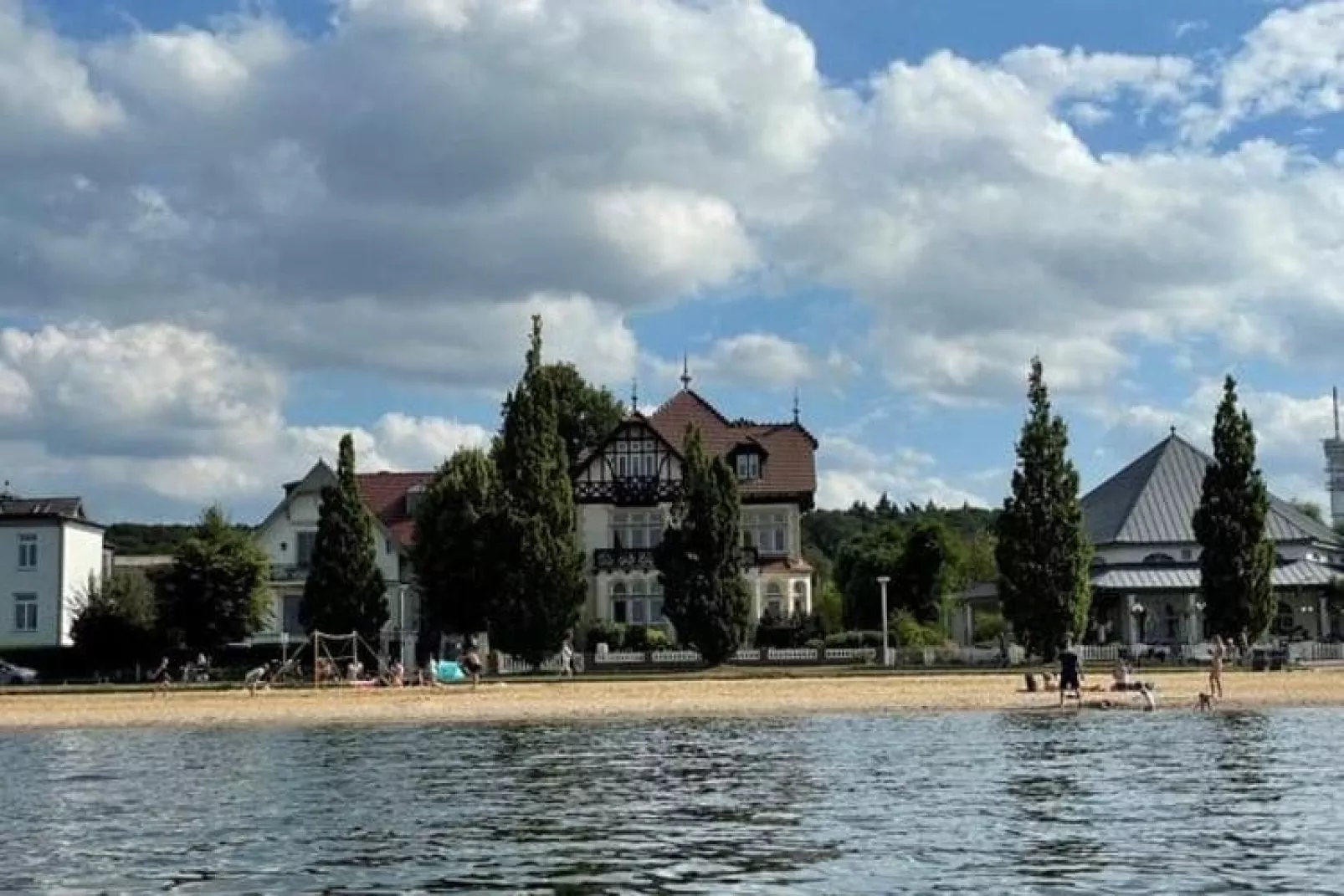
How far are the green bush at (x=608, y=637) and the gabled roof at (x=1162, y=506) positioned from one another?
23.6m

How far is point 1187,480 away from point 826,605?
71.0ft

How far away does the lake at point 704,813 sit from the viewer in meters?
19.0

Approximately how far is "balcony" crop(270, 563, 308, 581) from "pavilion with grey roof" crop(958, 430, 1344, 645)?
3426 centimetres

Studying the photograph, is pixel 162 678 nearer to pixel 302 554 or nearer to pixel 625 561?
pixel 302 554

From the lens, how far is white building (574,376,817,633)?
8675 centimetres

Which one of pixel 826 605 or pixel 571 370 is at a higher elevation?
pixel 571 370

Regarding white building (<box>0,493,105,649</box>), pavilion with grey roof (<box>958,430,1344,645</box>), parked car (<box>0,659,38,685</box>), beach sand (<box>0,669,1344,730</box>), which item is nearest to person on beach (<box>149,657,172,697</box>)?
beach sand (<box>0,669,1344,730</box>)

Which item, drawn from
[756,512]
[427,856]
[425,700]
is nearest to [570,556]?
[425,700]

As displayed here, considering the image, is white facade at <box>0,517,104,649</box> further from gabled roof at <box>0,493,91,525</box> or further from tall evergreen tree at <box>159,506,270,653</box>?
tall evergreen tree at <box>159,506,270,653</box>

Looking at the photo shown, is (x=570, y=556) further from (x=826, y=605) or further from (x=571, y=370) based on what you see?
(x=571, y=370)

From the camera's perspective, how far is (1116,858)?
19609 millimetres

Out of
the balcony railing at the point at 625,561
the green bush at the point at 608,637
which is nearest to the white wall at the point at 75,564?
the green bush at the point at 608,637

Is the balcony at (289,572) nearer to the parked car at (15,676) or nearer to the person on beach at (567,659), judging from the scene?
the parked car at (15,676)

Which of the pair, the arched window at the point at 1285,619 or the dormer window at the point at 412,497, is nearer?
the arched window at the point at 1285,619
